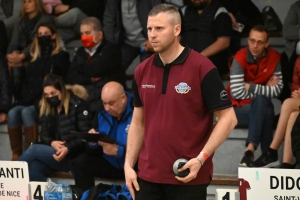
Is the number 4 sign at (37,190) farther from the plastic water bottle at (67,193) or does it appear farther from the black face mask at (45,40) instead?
the black face mask at (45,40)

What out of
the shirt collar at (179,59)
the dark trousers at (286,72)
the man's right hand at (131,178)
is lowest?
the man's right hand at (131,178)

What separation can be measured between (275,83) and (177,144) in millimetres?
2646

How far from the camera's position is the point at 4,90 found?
6.61 m

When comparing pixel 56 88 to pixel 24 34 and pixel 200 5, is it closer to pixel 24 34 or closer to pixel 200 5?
pixel 24 34

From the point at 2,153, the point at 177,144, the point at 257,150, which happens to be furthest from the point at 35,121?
the point at 177,144

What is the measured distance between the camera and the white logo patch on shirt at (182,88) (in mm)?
3234

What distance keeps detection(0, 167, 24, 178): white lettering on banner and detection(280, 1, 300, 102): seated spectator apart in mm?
2453

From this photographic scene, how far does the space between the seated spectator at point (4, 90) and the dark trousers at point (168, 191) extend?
11.2 feet

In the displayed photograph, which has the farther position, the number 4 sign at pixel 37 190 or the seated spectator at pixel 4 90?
the seated spectator at pixel 4 90

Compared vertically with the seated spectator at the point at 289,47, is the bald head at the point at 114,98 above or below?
below

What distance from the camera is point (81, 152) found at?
568 cm

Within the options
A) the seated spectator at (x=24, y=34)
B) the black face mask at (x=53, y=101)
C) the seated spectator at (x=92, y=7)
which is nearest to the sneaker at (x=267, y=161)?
the black face mask at (x=53, y=101)

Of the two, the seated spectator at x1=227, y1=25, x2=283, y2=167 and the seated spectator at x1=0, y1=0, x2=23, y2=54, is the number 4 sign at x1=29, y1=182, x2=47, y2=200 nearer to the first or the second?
the seated spectator at x1=227, y1=25, x2=283, y2=167

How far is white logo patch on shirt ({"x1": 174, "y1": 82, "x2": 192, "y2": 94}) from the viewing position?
3234 mm
